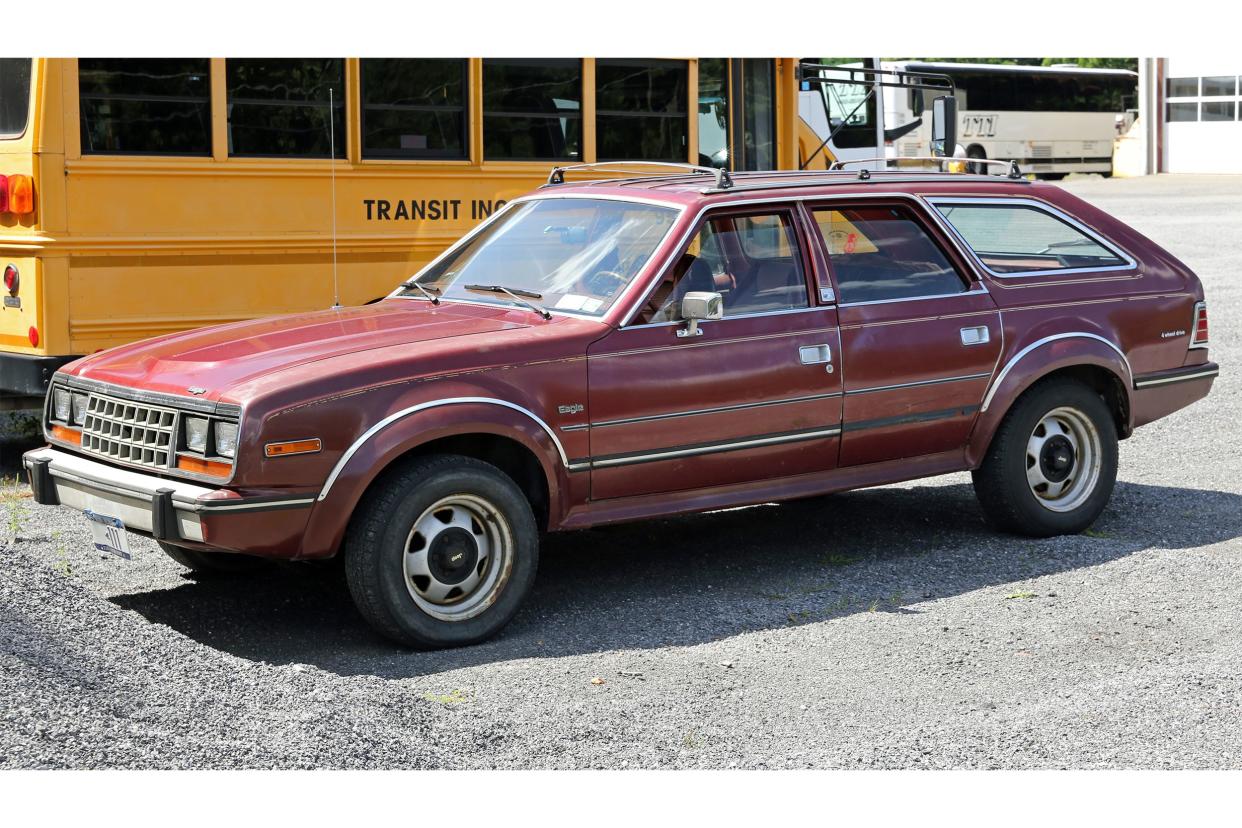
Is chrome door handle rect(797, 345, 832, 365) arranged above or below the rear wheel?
above

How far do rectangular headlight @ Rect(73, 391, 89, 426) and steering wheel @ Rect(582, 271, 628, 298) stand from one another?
2.06 m

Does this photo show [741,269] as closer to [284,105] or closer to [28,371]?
[284,105]

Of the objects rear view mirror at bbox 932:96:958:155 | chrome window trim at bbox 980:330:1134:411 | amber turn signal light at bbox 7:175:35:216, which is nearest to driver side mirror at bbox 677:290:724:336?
chrome window trim at bbox 980:330:1134:411

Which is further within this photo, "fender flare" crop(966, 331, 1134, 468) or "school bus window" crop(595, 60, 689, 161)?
"school bus window" crop(595, 60, 689, 161)

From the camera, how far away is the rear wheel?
668 centimetres

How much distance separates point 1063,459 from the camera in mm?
7453

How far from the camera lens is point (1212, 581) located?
6.60m

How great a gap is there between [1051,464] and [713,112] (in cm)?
448

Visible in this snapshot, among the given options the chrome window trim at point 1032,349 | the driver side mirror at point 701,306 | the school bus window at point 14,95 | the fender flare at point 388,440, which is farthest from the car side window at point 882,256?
the school bus window at point 14,95

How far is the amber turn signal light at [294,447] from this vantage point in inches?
212

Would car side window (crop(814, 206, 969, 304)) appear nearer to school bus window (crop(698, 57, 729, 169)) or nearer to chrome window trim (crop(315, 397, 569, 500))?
chrome window trim (crop(315, 397, 569, 500))

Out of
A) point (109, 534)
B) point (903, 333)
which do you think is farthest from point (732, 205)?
point (109, 534)

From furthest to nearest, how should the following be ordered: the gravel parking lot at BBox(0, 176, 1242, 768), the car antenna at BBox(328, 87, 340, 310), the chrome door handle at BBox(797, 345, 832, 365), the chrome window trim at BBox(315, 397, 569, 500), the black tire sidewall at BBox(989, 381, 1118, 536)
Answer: the car antenna at BBox(328, 87, 340, 310)
the black tire sidewall at BBox(989, 381, 1118, 536)
the chrome door handle at BBox(797, 345, 832, 365)
the chrome window trim at BBox(315, 397, 569, 500)
the gravel parking lot at BBox(0, 176, 1242, 768)

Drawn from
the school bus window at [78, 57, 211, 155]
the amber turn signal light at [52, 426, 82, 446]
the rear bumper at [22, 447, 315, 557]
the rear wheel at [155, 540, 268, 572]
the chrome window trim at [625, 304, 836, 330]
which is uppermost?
the school bus window at [78, 57, 211, 155]
